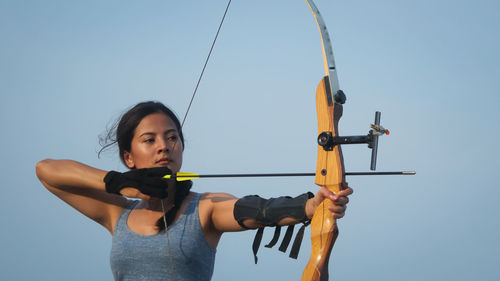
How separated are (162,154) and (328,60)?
31.4 inches

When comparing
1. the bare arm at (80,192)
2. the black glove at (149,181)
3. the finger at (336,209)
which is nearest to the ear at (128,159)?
the bare arm at (80,192)

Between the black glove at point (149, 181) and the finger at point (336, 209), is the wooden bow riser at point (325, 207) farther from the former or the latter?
the black glove at point (149, 181)

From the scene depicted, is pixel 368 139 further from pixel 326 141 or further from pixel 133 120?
pixel 133 120

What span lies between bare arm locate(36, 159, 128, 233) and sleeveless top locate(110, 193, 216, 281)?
0.27 metres

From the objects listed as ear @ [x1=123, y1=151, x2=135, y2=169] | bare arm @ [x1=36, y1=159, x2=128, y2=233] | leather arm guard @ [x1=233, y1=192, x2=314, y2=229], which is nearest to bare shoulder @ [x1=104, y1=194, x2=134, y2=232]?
bare arm @ [x1=36, y1=159, x2=128, y2=233]

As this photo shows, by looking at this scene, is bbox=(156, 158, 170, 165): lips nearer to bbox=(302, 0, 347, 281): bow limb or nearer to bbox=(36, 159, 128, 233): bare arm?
bbox=(36, 159, 128, 233): bare arm

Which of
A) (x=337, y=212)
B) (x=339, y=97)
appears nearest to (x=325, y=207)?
(x=337, y=212)

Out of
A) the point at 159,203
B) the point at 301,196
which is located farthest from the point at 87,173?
the point at 301,196

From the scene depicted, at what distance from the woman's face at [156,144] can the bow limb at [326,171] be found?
71 centimetres

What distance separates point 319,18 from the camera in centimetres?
199

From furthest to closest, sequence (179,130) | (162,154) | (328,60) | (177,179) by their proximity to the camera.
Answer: (179,130) < (162,154) < (177,179) < (328,60)

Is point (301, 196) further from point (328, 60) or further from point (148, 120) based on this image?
point (148, 120)

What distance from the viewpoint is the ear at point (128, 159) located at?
2.46 m

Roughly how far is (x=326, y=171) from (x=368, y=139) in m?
0.18
